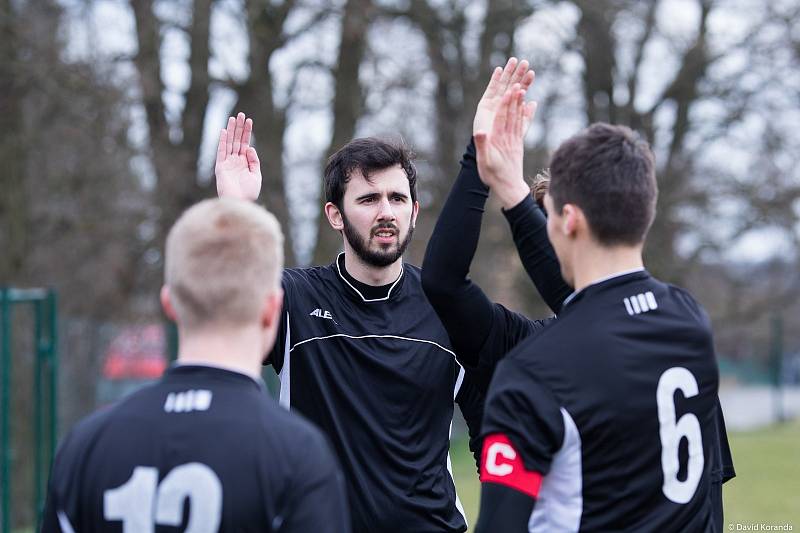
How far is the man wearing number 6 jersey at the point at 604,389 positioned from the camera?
263 centimetres

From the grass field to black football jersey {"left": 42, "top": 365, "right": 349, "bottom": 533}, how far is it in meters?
7.14

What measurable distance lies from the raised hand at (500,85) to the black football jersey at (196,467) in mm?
1242

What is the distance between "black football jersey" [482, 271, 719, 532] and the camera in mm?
2631

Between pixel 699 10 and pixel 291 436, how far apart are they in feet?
67.4

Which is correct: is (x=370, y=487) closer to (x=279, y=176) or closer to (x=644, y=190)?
(x=644, y=190)

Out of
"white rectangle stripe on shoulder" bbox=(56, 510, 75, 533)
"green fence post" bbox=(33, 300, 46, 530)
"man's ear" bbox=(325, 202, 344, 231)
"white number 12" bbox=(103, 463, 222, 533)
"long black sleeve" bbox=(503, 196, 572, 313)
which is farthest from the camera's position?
"green fence post" bbox=(33, 300, 46, 530)

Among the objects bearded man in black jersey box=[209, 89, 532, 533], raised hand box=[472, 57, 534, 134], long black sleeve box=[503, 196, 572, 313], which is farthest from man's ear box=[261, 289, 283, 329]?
bearded man in black jersey box=[209, 89, 532, 533]

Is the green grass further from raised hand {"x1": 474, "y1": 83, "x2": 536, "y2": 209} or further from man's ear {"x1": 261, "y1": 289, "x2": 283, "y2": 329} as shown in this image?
man's ear {"x1": 261, "y1": 289, "x2": 283, "y2": 329}

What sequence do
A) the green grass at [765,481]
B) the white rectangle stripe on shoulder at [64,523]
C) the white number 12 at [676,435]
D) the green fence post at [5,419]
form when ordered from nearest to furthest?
the white rectangle stripe on shoulder at [64,523] → the white number 12 at [676,435] → the green fence post at [5,419] → the green grass at [765,481]

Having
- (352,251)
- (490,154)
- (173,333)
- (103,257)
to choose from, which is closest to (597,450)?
(490,154)

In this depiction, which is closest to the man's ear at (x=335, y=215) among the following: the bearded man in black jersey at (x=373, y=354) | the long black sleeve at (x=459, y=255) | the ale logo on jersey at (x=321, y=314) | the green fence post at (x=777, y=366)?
the bearded man in black jersey at (x=373, y=354)

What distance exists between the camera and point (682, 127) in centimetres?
2061

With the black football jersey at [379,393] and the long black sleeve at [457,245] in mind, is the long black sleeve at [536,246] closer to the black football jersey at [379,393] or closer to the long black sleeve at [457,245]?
the long black sleeve at [457,245]

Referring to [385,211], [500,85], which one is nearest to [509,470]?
[500,85]
